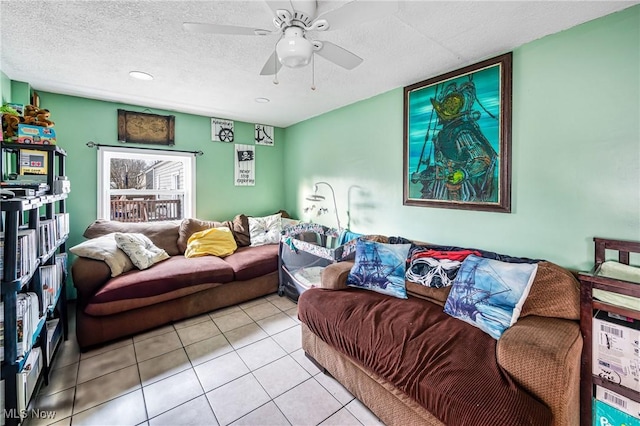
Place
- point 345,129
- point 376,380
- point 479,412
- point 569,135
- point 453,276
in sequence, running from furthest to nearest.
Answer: point 345,129 < point 453,276 < point 569,135 < point 376,380 < point 479,412

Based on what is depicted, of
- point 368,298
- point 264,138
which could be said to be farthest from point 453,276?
point 264,138

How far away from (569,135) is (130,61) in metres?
3.25

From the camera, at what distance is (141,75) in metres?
2.48

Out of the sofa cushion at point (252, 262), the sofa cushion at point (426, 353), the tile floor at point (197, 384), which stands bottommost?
the tile floor at point (197, 384)

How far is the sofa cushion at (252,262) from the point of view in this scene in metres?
3.08

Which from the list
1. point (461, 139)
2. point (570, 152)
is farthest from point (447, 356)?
point (461, 139)

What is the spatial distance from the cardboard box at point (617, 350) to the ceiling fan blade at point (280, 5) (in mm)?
2080

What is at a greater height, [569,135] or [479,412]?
[569,135]

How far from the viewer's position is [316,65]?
231 centimetres

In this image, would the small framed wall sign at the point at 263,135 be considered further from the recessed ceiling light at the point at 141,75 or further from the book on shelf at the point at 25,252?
the book on shelf at the point at 25,252

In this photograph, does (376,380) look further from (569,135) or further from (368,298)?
(569,135)

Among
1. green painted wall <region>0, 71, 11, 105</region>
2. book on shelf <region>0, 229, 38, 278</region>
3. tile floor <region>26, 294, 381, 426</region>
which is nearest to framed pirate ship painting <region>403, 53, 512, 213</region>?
tile floor <region>26, 294, 381, 426</region>

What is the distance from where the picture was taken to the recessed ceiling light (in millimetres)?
2445

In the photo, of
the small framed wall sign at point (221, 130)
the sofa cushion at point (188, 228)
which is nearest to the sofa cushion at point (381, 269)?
the sofa cushion at point (188, 228)
